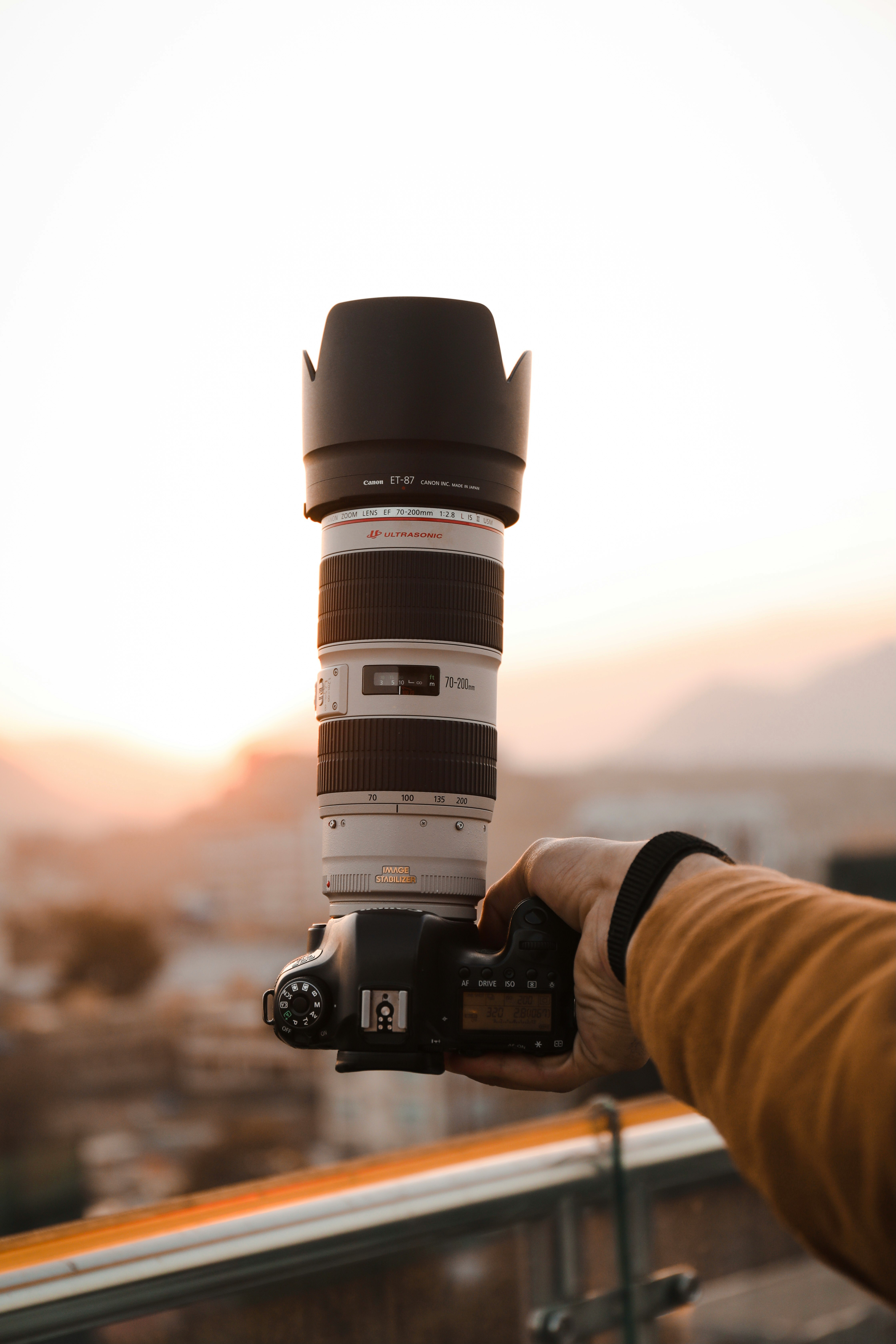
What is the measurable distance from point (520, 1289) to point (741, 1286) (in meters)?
0.54

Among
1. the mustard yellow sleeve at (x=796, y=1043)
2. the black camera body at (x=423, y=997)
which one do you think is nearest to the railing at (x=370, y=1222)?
the black camera body at (x=423, y=997)

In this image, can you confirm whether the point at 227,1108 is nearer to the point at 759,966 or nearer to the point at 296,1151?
the point at 296,1151

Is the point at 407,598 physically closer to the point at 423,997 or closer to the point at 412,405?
the point at 412,405

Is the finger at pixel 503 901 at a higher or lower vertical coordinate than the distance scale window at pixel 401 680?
lower

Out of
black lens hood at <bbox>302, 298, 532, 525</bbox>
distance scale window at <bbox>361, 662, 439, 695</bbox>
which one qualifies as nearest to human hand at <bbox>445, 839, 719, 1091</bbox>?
distance scale window at <bbox>361, 662, 439, 695</bbox>

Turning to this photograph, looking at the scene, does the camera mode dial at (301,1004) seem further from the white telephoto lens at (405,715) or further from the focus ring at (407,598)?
the focus ring at (407,598)

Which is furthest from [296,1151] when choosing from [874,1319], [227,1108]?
[874,1319]

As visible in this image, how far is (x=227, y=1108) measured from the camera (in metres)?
45.6

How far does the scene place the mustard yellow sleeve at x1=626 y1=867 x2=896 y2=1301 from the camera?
76cm

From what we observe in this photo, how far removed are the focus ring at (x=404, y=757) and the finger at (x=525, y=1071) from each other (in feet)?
1.07

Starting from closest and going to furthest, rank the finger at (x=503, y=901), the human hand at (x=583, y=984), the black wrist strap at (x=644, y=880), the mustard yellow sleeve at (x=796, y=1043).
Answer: the mustard yellow sleeve at (x=796, y=1043), the black wrist strap at (x=644, y=880), the human hand at (x=583, y=984), the finger at (x=503, y=901)

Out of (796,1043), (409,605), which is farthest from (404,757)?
(796,1043)

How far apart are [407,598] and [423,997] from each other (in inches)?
19.4

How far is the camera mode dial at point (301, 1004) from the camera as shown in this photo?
1439mm
